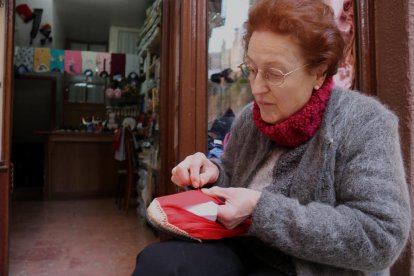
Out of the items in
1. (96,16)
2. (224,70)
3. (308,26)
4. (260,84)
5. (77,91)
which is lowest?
(260,84)

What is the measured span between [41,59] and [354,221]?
5198 mm

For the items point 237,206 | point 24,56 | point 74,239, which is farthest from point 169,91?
point 24,56

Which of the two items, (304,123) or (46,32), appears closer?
(304,123)

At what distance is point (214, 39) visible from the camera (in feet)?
6.23

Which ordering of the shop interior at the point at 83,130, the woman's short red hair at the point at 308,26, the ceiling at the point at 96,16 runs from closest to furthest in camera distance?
the woman's short red hair at the point at 308,26
the shop interior at the point at 83,130
the ceiling at the point at 96,16

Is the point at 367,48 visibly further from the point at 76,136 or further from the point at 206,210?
the point at 76,136

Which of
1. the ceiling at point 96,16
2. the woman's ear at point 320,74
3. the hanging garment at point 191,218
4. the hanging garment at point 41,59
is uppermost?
the ceiling at point 96,16

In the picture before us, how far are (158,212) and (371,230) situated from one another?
1.46 ft

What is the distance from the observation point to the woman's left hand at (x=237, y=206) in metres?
0.73

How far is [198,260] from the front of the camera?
0.76m

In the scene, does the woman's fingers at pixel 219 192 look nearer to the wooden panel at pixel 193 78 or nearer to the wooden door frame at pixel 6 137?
the wooden panel at pixel 193 78

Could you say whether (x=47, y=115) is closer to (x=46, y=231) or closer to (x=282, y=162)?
(x=46, y=231)

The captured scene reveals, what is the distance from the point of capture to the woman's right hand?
0.96 metres

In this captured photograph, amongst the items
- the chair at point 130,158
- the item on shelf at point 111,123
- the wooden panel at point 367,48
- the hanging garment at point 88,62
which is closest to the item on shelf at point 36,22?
the hanging garment at point 88,62
